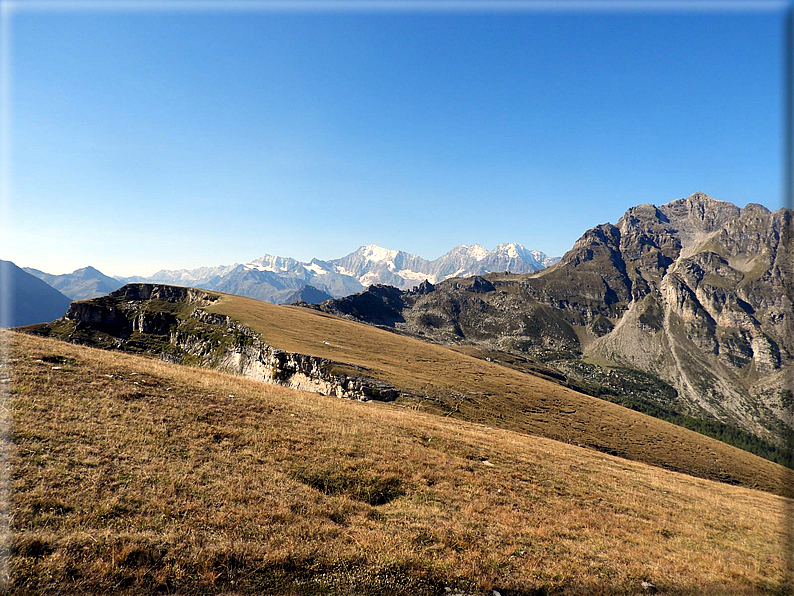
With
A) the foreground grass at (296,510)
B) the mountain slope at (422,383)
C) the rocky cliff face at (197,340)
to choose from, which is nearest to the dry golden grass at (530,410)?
the mountain slope at (422,383)

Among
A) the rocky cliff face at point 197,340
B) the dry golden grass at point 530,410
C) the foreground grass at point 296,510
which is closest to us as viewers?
the foreground grass at point 296,510

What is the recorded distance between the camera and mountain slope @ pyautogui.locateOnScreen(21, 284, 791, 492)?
250ft

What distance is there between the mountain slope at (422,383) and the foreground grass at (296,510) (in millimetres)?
46273

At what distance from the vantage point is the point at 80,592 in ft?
28.3

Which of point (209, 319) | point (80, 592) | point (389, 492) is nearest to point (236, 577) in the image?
point (80, 592)

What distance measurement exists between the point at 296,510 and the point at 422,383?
235 feet

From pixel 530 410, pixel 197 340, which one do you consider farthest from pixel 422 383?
Answer: pixel 197 340

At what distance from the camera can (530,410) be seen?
85875 millimetres

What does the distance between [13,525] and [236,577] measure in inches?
278

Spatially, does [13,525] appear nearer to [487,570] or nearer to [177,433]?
[177,433]

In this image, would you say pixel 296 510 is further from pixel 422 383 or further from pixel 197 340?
pixel 197 340

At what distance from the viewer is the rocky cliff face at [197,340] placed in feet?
262

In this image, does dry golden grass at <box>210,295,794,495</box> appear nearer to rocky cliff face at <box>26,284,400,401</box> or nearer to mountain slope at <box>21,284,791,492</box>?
mountain slope at <box>21,284,791,492</box>

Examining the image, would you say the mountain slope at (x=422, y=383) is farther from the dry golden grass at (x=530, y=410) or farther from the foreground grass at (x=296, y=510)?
the foreground grass at (x=296, y=510)
